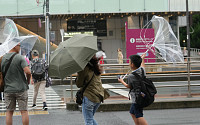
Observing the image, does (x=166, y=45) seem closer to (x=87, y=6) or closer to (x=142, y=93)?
(x=142, y=93)

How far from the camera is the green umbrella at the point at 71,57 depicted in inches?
222

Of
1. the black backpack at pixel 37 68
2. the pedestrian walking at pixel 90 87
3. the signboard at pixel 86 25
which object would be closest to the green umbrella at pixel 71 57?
the pedestrian walking at pixel 90 87

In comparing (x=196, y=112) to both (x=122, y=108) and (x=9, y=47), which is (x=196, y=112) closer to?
(x=122, y=108)

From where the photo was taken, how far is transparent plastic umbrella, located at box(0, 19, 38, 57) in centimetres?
746

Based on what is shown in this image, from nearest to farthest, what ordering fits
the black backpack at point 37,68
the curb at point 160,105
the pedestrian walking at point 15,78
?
the pedestrian walking at point 15,78, the black backpack at point 37,68, the curb at point 160,105

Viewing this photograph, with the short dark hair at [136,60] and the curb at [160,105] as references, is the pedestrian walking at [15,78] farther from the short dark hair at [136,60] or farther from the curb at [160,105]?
the curb at [160,105]

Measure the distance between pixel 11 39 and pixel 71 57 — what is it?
2337mm

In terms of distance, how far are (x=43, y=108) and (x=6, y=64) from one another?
165 inches

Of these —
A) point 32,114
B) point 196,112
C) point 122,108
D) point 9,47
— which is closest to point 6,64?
point 9,47

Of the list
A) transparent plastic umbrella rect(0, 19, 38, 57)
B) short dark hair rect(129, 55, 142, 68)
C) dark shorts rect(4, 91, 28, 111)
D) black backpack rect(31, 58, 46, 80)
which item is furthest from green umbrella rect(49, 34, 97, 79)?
black backpack rect(31, 58, 46, 80)

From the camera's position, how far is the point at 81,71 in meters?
5.83

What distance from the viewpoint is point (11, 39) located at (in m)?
7.60

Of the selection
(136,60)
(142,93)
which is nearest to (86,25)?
(136,60)

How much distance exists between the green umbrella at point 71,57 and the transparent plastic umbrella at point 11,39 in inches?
70.1
